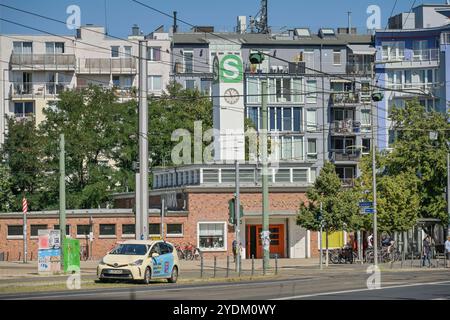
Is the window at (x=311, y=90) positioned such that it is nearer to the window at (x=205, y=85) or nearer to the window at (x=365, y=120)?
the window at (x=365, y=120)

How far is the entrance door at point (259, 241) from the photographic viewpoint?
7494cm

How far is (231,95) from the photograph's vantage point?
83562mm

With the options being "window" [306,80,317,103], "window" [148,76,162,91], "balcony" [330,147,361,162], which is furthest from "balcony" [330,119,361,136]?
"window" [148,76,162,91]

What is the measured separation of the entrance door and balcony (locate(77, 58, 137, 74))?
40525 mm

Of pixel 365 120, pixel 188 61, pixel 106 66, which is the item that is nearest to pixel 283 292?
pixel 365 120

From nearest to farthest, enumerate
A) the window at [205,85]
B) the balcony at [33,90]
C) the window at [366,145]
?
the window at [366,145], the window at [205,85], the balcony at [33,90]

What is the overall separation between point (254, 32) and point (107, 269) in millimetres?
77272

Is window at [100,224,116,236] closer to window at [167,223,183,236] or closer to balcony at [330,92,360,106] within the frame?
window at [167,223,183,236]

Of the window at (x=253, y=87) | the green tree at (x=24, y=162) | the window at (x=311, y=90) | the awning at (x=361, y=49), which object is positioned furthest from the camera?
the awning at (x=361, y=49)

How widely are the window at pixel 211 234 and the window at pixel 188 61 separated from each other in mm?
38598

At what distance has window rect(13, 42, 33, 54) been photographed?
363ft

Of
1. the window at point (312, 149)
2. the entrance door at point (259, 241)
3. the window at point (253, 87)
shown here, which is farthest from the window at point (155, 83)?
the entrance door at point (259, 241)

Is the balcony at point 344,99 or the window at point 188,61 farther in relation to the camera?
the window at point 188,61

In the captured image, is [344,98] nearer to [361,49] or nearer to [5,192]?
[361,49]
